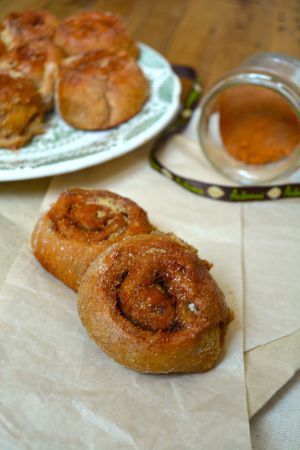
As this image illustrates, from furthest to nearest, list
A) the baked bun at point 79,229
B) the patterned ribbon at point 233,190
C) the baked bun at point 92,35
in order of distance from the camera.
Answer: the baked bun at point 92,35 → the patterned ribbon at point 233,190 → the baked bun at point 79,229

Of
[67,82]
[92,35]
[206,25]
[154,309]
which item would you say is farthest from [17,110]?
[206,25]

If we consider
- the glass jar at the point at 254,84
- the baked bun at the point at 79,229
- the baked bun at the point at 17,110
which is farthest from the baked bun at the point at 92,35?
the baked bun at the point at 79,229

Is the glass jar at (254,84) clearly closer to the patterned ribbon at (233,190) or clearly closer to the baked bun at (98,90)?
the patterned ribbon at (233,190)

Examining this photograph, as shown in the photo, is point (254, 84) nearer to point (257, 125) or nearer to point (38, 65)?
point (257, 125)

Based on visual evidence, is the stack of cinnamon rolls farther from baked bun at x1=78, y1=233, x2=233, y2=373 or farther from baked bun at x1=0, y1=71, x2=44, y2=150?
baked bun at x1=78, y1=233, x2=233, y2=373

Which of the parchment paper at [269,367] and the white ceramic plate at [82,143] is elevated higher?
the white ceramic plate at [82,143]

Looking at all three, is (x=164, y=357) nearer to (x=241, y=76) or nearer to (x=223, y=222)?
(x=223, y=222)

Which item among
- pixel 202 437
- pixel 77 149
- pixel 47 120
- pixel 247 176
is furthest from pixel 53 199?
pixel 202 437
